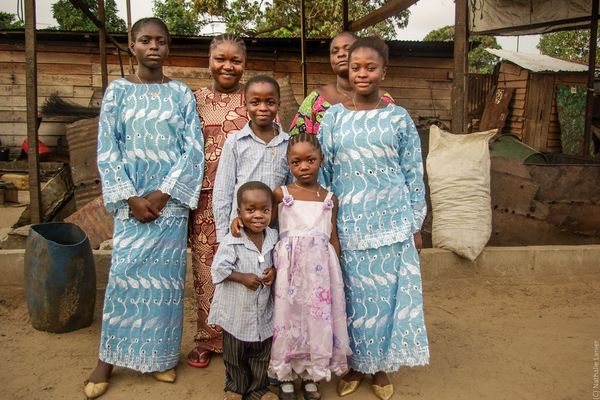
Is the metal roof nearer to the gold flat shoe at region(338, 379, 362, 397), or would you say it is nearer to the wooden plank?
the wooden plank

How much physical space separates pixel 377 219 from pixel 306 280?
458 millimetres

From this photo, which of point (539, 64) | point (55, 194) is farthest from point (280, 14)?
point (55, 194)

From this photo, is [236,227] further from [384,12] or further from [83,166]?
[384,12]

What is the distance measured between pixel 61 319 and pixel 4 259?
0.88 m

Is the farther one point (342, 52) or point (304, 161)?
point (342, 52)

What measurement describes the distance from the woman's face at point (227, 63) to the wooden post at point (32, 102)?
1.74 m

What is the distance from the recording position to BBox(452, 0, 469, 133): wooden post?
4172 mm

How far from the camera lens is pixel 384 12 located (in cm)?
581

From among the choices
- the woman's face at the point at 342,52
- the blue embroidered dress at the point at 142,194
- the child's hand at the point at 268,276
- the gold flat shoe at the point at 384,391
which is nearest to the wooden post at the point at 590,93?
the woman's face at the point at 342,52

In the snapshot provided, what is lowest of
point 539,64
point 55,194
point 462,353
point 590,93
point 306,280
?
point 462,353

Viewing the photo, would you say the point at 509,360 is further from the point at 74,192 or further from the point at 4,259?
the point at 74,192

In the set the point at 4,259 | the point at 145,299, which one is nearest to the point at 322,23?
the point at 4,259

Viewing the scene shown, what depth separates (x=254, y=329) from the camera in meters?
2.45

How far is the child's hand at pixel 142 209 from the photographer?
257 centimetres
